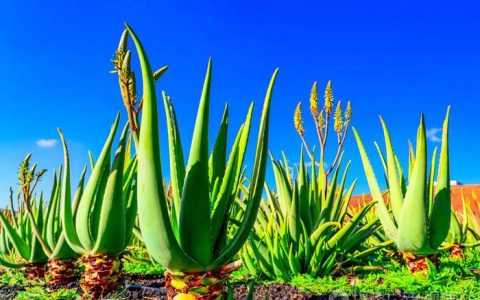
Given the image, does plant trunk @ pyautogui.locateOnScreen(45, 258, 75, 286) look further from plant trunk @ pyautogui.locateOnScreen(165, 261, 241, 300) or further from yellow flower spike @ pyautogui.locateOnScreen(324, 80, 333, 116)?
yellow flower spike @ pyautogui.locateOnScreen(324, 80, 333, 116)

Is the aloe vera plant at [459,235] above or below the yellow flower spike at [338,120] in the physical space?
below

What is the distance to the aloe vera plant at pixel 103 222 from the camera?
2338 millimetres

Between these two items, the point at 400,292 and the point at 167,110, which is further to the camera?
the point at 400,292

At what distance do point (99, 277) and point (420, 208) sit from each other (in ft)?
6.94

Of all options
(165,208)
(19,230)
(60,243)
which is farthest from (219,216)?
(19,230)

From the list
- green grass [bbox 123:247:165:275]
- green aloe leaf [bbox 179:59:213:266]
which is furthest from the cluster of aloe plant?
green grass [bbox 123:247:165:275]

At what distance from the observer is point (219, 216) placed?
1.50 m

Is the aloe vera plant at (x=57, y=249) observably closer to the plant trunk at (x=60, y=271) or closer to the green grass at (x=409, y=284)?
the plant trunk at (x=60, y=271)

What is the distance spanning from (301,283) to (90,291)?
1.40 metres

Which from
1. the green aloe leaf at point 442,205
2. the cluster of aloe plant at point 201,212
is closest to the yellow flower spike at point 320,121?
the cluster of aloe plant at point 201,212

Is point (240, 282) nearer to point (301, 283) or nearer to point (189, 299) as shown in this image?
point (301, 283)

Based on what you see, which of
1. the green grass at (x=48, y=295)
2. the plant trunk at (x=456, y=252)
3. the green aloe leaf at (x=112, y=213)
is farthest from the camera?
the plant trunk at (x=456, y=252)

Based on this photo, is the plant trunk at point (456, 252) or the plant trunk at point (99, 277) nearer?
the plant trunk at point (99, 277)

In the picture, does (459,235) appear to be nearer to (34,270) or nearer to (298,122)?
(298,122)
